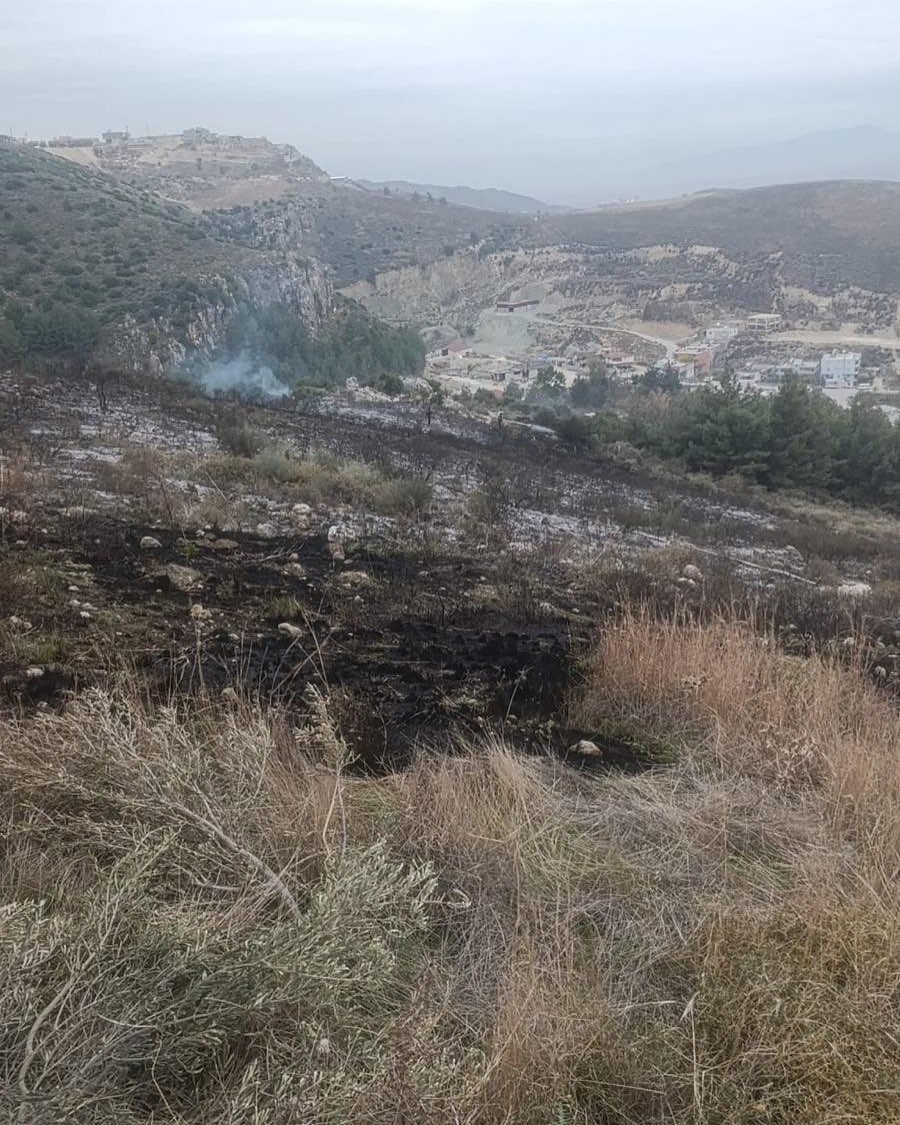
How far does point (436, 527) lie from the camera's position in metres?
7.52

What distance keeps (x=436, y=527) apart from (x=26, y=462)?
386 centimetres

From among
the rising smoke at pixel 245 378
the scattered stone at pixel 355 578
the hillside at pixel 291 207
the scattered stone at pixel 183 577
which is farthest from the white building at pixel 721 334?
the scattered stone at pixel 183 577

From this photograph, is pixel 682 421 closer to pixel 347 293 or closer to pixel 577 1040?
pixel 577 1040

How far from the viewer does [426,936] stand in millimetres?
1937

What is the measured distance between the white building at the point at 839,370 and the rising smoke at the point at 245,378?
96.3 feet

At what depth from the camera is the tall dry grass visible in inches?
55.6

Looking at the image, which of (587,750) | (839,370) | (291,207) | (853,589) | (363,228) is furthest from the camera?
(363,228)

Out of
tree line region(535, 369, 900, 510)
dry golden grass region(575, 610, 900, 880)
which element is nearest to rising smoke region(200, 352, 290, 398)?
tree line region(535, 369, 900, 510)

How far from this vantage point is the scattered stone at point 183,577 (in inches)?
178

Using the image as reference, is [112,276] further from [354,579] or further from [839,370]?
[839,370]

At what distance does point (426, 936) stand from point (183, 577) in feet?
10.8

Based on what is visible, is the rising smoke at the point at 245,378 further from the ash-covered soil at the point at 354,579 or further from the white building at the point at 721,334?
the white building at the point at 721,334

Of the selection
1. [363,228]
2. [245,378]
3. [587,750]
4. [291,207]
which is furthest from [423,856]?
[363,228]

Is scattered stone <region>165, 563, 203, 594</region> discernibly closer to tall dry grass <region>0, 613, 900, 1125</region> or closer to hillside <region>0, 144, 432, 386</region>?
tall dry grass <region>0, 613, 900, 1125</region>
